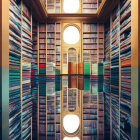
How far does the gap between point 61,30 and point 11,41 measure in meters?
3.85

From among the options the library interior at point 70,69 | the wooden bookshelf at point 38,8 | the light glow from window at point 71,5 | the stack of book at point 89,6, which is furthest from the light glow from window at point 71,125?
the light glow from window at point 71,5

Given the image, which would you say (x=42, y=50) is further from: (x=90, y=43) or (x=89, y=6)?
(x=89, y=6)

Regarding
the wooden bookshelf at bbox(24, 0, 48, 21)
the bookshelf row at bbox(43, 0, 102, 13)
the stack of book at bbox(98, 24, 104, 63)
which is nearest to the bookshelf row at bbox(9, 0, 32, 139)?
the wooden bookshelf at bbox(24, 0, 48, 21)

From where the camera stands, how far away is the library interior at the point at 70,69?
87 cm

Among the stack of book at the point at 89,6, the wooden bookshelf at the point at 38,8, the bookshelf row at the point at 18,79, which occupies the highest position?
the stack of book at the point at 89,6

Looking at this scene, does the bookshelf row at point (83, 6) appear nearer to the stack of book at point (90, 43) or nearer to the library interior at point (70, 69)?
the library interior at point (70, 69)

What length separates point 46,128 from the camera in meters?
0.83

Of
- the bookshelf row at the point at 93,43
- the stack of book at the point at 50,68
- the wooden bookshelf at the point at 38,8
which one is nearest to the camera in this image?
the wooden bookshelf at the point at 38,8

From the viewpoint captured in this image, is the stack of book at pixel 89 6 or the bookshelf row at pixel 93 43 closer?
the stack of book at pixel 89 6

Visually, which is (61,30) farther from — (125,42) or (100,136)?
(100,136)

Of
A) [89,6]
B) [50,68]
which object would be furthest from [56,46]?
[89,6]

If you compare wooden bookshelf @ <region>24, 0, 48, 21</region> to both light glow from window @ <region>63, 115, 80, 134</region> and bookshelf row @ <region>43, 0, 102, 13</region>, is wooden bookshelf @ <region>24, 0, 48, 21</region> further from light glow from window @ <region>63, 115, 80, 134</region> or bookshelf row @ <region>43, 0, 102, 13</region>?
light glow from window @ <region>63, 115, 80, 134</region>

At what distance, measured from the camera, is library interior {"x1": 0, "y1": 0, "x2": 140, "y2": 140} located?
0.87 m
